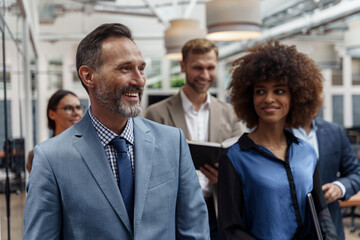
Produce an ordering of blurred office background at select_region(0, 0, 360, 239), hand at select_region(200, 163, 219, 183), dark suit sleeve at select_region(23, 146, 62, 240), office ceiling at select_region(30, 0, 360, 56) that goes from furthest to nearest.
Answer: office ceiling at select_region(30, 0, 360, 56), blurred office background at select_region(0, 0, 360, 239), hand at select_region(200, 163, 219, 183), dark suit sleeve at select_region(23, 146, 62, 240)

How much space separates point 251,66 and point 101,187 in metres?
1.03

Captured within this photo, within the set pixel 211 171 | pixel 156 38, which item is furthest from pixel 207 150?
pixel 156 38

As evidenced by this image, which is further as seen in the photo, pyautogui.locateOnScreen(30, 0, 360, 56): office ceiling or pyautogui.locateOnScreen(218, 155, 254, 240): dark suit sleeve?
pyautogui.locateOnScreen(30, 0, 360, 56): office ceiling

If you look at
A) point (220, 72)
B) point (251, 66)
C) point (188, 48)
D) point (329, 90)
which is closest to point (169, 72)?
point (220, 72)

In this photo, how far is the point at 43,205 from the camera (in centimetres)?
120

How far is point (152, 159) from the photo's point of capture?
1.36 metres

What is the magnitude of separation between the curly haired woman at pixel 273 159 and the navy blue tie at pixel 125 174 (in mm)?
551

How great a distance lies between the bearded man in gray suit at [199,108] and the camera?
2.61 m

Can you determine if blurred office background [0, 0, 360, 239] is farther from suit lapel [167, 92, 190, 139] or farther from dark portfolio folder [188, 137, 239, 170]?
dark portfolio folder [188, 137, 239, 170]

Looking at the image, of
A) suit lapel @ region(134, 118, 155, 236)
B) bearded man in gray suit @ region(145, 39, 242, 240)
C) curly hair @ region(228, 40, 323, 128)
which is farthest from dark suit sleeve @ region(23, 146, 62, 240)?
bearded man in gray suit @ region(145, 39, 242, 240)

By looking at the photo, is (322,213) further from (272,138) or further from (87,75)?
(87,75)

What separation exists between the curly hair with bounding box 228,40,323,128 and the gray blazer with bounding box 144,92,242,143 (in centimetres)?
47

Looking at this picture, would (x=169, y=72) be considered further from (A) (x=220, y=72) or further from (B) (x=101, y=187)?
(B) (x=101, y=187)

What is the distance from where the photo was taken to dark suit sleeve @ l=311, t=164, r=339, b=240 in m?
1.70
